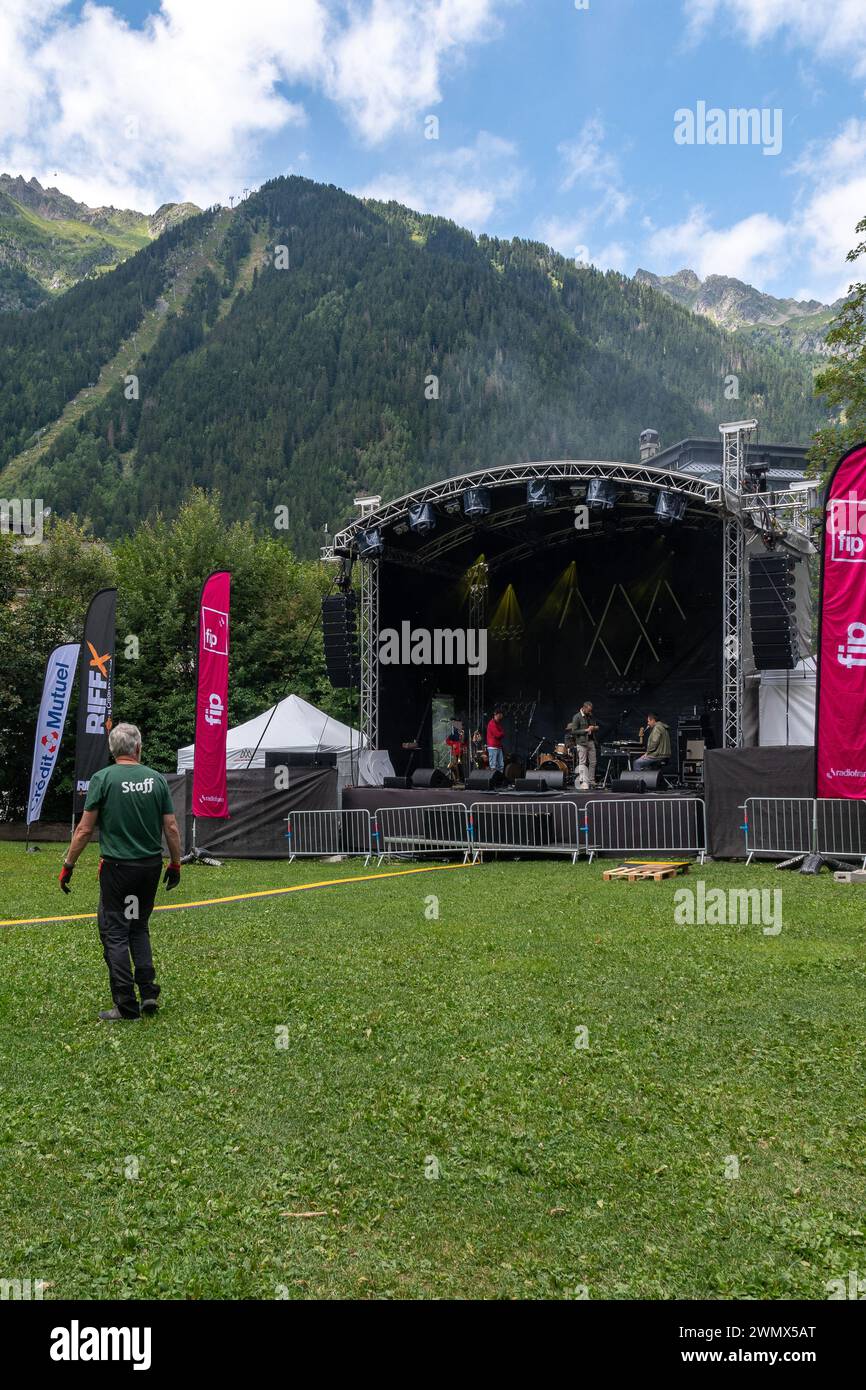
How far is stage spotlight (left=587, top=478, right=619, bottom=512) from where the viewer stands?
20.2m

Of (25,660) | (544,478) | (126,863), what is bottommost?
(126,863)

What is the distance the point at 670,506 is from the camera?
2005 cm

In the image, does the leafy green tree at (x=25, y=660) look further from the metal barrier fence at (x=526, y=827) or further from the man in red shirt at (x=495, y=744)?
the metal barrier fence at (x=526, y=827)

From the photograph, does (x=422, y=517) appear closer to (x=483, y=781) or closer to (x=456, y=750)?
(x=483, y=781)

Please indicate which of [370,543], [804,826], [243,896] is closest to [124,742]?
[243,896]

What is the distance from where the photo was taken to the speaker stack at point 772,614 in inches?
769

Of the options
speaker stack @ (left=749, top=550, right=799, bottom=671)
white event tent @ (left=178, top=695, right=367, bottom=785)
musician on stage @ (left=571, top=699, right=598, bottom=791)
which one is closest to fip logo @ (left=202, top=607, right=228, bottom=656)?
white event tent @ (left=178, top=695, right=367, bottom=785)

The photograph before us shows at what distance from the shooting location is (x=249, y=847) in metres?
19.2

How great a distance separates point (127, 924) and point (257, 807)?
42.1 feet

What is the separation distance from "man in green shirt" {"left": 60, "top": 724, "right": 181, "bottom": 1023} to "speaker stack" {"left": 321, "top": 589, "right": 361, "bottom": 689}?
16978mm

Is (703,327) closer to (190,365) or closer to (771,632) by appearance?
(190,365)

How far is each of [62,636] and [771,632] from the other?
21.7 metres

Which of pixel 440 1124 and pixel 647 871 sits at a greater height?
pixel 440 1124

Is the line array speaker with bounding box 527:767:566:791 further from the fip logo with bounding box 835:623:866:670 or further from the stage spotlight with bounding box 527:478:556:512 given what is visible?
the fip logo with bounding box 835:623:866:670
